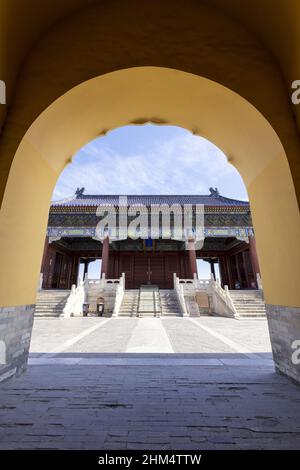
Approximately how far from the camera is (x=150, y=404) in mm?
1994

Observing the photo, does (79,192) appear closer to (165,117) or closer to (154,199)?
(154,199)

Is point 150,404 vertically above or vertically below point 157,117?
below

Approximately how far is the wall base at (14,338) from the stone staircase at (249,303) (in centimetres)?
1032

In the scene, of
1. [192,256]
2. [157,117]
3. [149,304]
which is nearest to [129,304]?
[149,304]

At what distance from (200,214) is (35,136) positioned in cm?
1496

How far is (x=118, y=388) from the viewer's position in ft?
7.76

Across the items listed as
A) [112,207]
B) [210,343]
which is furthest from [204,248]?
[210,343]

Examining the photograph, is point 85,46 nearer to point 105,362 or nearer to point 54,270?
point 105,362

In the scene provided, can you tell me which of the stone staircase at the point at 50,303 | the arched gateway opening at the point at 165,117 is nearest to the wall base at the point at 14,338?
the arched gateway opening at the point at 165,117

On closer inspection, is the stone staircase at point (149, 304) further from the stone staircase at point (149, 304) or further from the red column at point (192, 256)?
the red column at point (192, 256)

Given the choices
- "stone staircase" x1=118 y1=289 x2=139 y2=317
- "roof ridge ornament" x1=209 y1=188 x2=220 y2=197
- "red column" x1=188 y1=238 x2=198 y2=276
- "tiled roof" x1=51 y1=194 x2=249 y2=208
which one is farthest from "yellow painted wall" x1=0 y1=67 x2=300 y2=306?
"roof ridge ornament" x1=209 y1=188 x2=220 y2=197

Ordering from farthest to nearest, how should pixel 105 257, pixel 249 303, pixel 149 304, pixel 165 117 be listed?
pixel 105 257 → pixel 149 304 → pixel 249 303 → pixel 165 117

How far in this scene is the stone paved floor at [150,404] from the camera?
1.47 metres

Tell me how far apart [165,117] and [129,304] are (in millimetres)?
11327
